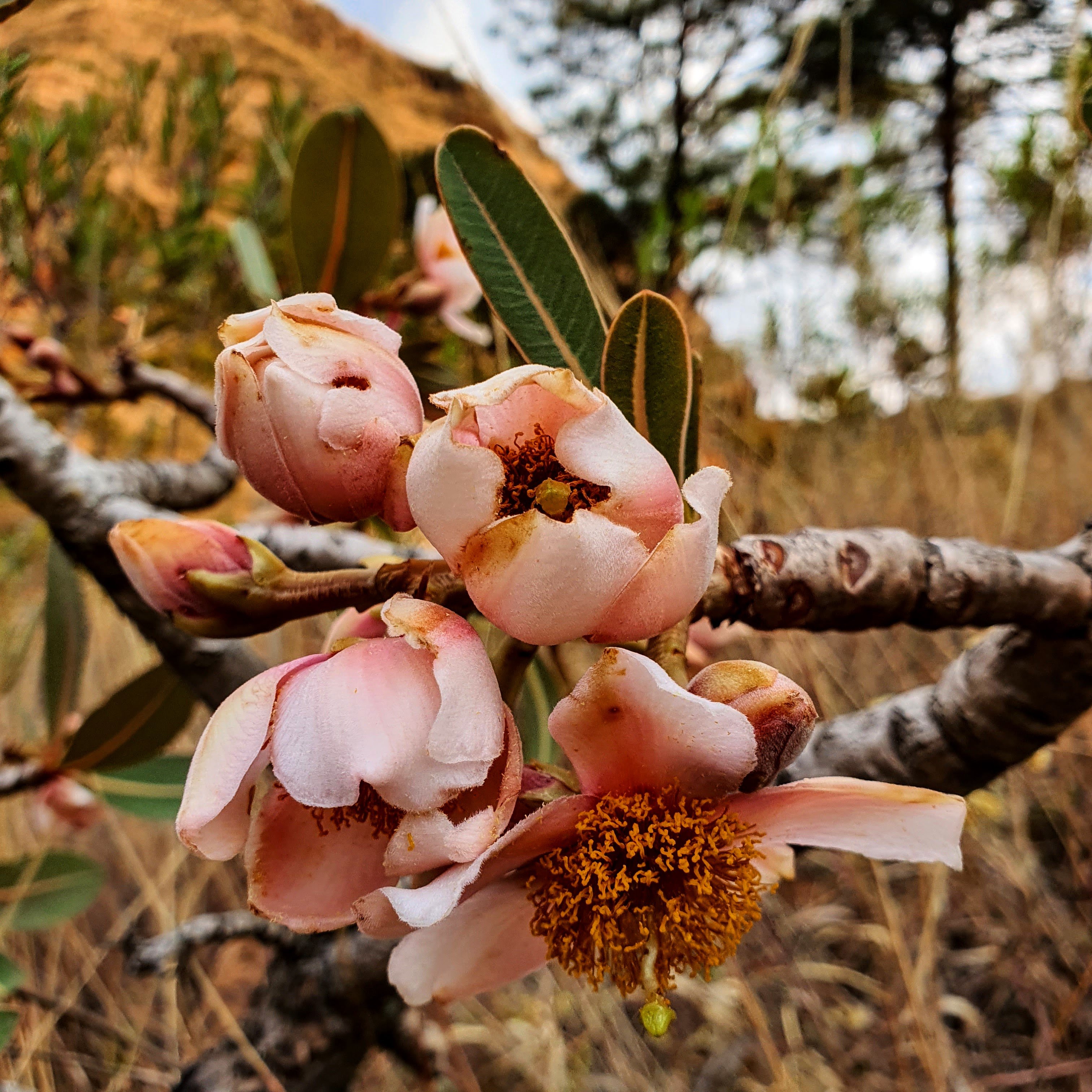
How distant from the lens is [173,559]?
0.96ft

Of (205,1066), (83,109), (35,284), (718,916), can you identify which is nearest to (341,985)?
(205,1066)

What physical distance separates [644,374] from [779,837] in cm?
18

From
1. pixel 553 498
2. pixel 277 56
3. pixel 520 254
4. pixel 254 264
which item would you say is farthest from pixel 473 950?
pixel 277 56

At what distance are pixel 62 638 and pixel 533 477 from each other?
2.25 feet

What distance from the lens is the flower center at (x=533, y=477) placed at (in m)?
0.26

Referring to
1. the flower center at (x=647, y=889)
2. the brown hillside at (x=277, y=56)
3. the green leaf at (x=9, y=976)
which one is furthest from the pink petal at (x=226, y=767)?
the brown hillside at (x=277, y=56)

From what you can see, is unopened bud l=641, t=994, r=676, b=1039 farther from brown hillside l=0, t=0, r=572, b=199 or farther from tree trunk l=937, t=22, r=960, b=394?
tree trunk l=937, t=22, r=960, b=394

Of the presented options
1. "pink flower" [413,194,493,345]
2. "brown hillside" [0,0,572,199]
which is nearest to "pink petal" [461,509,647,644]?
"pink flower" [413,194,493,345]

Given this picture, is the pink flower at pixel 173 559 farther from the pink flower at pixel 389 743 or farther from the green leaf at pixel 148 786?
the green leaf at pixel 148 786

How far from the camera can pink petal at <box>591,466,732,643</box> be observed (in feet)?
0.77

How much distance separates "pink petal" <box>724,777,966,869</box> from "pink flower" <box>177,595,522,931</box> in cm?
9

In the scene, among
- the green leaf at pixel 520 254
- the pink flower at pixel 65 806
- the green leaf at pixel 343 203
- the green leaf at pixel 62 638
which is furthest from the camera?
the pink flower at pixel 65 806

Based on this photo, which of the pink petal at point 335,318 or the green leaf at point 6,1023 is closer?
the pink petal at point 335,318

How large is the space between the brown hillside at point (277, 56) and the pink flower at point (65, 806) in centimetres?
83
